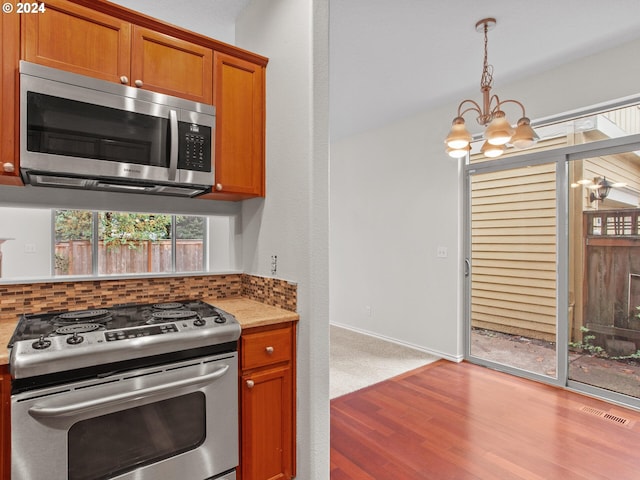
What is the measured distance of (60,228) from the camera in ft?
6.61

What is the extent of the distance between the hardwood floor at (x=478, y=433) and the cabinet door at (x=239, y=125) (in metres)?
1.73

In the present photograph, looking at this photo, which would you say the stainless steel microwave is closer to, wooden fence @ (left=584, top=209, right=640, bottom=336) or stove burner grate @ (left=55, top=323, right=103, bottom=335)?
stove burner grate @ (left=55, top=323, right=103, bottom=335)

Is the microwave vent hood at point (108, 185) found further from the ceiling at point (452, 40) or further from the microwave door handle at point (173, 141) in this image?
the ceiling at point (452, 40)

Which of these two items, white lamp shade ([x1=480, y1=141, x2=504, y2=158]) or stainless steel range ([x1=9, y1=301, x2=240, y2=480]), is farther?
white lamp shade ([x1=480, y1=141, x2=504, y2=158])

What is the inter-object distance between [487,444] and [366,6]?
2.89 meters

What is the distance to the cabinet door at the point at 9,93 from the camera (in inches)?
60.2

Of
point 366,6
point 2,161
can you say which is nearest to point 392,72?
point 366,6

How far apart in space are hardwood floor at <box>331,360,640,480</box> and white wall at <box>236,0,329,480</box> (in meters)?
0.45

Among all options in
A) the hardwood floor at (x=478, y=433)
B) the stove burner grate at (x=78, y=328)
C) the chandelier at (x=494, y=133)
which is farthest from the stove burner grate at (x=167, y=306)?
the chandelier at (x=494, y=133)

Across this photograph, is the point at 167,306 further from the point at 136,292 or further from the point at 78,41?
the point at 78,41

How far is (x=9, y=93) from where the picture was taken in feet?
5.05

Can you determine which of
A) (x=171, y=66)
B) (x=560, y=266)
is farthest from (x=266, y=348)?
(x=560, y=266)

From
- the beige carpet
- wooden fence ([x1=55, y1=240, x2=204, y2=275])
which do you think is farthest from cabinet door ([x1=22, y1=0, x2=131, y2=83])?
the beige carpet

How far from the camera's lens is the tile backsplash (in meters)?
1.84
